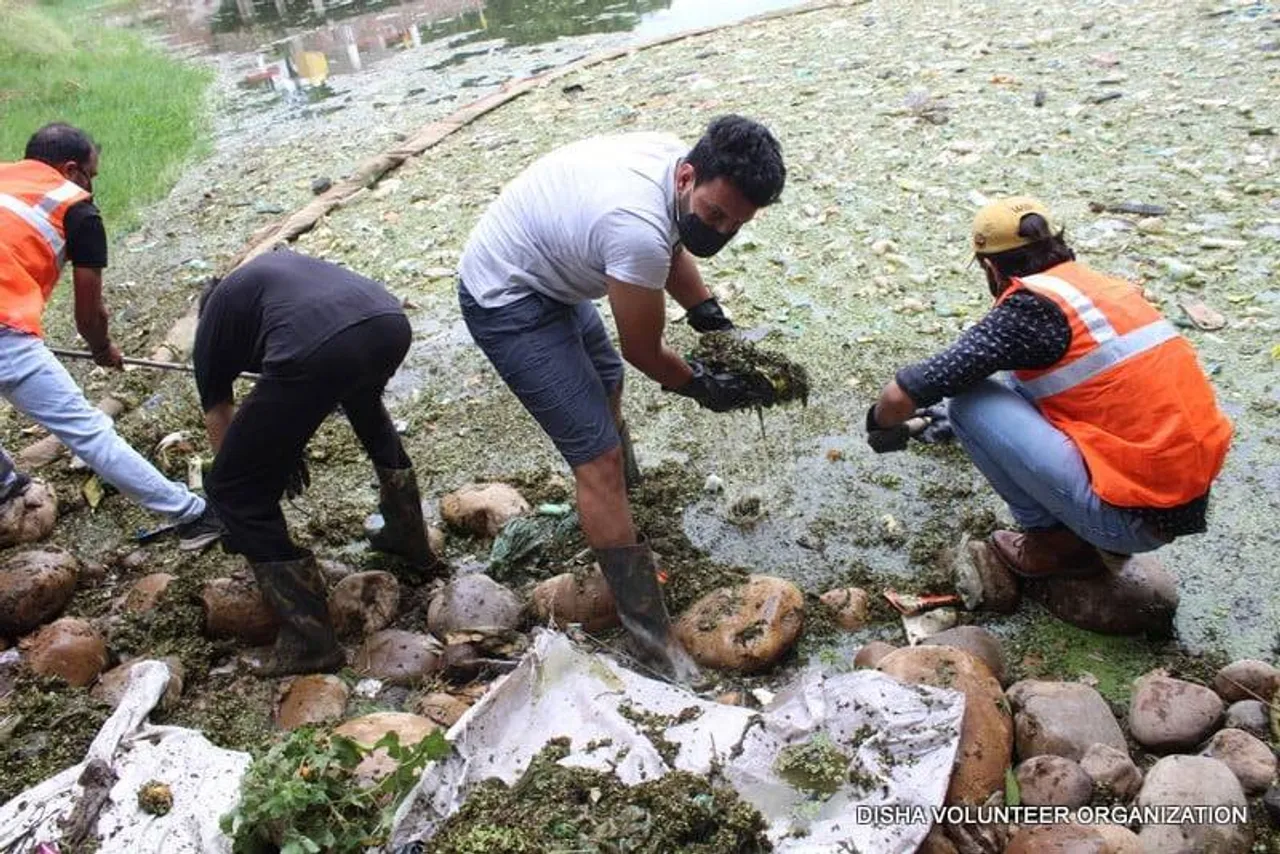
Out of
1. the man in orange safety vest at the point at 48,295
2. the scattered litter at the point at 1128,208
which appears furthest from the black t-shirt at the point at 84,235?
the scattered litter at the point at 1128,208

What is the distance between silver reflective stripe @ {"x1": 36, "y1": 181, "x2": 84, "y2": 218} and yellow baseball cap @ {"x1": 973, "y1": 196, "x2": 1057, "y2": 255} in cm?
307

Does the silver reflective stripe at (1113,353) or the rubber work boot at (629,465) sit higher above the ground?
the silver reflective stripe at (1113,353)

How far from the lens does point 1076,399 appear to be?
2562mm

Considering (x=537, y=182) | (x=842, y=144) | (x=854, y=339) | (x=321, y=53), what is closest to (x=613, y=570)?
(x=537, y=182)

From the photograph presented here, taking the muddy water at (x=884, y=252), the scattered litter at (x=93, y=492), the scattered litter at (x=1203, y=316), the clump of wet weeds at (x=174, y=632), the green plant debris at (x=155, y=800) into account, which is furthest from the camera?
the scattered litter at (x=93, y=492)

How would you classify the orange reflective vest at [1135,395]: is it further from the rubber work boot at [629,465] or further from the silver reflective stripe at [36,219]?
the silver reflective stripe at [36,219]

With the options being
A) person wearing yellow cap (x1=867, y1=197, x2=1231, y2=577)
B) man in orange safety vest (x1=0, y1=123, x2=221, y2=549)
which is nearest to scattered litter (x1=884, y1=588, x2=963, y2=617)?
person wearing yellow cap (x1=867, y1=197, x2=1231, y2=577)

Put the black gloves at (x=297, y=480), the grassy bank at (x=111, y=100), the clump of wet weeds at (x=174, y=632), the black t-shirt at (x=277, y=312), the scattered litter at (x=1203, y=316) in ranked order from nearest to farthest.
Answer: the black t-shirt at (x=277, y=312) → the clump of wet weeds at (x=174, y=632) → the black gloves at (x=297, y=480) → the scattered litter at (x=1203, y=316) → the grassy bank at (x=111, y=100)

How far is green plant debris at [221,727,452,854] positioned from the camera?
208 centimetres

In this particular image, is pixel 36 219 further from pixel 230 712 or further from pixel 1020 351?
pixel 1020 351

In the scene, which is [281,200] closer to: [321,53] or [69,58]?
[321,53]

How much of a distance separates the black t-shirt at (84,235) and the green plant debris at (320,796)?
2223 mm

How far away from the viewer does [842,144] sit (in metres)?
6.07

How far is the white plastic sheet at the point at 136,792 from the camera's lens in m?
2.20
